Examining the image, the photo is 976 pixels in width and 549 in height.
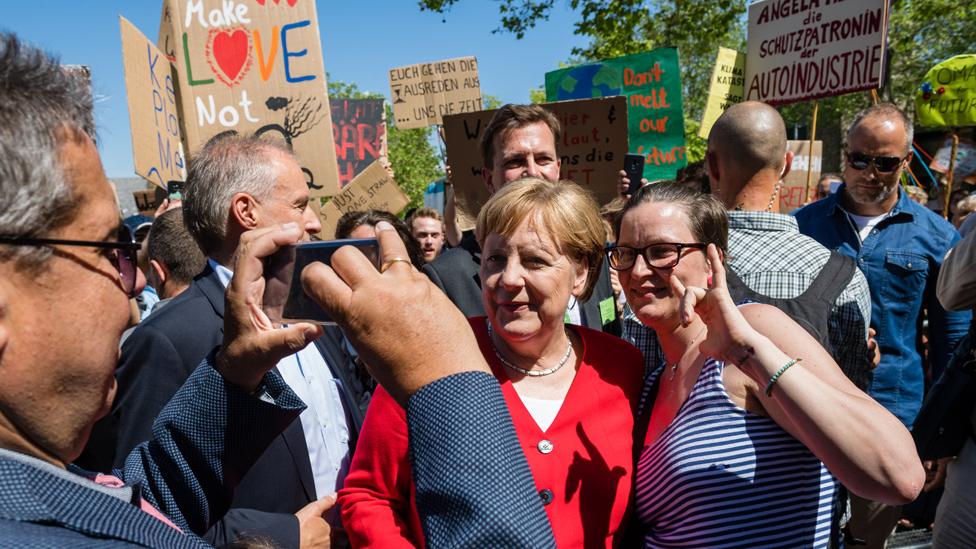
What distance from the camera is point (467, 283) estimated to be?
3166 mm

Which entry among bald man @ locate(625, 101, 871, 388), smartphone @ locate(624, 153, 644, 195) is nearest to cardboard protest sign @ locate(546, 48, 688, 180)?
smartphone @ locate(624, 153, 644, 195)

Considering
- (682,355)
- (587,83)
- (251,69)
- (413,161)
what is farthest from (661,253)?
(413,161)

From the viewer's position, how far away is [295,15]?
4062 millimetres

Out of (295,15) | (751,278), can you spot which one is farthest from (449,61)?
(751,278)

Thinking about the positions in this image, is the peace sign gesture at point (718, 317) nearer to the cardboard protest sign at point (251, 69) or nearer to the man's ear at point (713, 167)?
the man's ear at point (713, 167)

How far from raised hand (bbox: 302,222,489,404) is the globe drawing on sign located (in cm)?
581

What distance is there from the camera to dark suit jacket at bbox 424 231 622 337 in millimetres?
3131

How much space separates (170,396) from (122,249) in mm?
1077

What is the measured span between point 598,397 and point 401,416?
0.54m

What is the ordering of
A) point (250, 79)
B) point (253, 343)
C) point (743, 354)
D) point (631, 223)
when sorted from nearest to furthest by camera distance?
point (253, 343) → point (743, 354) → point (631, 223) → point (250, 79)

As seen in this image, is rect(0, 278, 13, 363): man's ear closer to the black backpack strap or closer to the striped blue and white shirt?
the striped blue and white shirt

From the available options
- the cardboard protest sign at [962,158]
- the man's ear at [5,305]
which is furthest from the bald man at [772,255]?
the cardboard protest sign at [962,158]

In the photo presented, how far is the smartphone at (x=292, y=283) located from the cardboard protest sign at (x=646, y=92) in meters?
5.41

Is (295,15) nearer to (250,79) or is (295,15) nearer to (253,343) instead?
(250,79)
